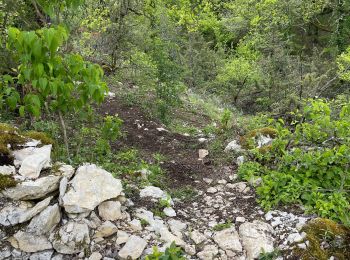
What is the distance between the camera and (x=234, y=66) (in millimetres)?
11953

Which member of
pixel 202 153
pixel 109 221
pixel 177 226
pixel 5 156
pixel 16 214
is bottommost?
pixel 202 153

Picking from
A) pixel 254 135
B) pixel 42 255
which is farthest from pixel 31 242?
pixel 254 135

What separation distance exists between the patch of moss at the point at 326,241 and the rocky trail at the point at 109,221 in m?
0.09

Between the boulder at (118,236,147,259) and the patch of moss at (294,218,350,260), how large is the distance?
1361mm

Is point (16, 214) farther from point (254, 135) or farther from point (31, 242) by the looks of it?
point (254, 135)

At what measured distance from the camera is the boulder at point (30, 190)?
3.15 m

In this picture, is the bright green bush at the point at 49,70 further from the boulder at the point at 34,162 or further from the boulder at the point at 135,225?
the boulder at the point at 135,225

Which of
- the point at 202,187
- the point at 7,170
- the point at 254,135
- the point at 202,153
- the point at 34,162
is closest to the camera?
the point at 7,170

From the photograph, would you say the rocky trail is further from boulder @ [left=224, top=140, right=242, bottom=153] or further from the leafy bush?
boulder @ [left=224, top=140, right=242, bottom=153]

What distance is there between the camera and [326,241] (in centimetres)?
330

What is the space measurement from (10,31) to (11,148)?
1188 millimetres

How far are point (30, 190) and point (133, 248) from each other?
102 centimetres

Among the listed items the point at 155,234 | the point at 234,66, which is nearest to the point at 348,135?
the point at 155,234

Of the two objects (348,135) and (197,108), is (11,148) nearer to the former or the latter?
(348,135)
